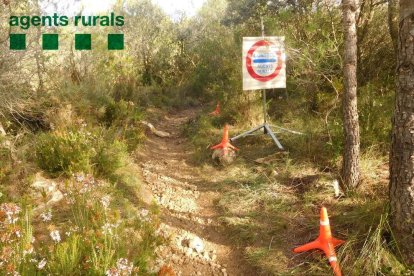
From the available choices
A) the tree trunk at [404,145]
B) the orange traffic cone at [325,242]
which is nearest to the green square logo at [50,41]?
the orange traffic cone at [325,242]

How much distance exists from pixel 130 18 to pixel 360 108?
1303 centimetres

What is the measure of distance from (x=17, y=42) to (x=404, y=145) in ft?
18.5

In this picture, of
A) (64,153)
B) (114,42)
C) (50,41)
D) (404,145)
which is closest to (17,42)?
(50,41)

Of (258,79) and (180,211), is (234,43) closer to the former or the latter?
(258,79)

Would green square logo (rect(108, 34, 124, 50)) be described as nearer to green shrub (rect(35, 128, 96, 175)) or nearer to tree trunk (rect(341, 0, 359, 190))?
green shrub (rect(35, 128, 96, 175))

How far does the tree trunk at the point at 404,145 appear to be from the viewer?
2471 mm

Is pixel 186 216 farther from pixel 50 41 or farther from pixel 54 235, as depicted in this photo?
pixel 50 41

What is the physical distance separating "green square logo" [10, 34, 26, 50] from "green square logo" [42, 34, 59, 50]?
0.90m

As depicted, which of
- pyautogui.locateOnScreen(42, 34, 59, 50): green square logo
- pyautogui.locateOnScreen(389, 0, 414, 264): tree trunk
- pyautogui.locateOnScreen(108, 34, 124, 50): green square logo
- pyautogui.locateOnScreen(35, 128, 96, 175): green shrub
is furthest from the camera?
pyautogui.locateOnScreen(108, 34, 124, 50): green square logo

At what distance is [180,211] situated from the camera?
4281 mm

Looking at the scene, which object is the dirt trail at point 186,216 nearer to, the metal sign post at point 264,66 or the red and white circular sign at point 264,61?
the metal sign post at point 264,66

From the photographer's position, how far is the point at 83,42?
7734 millimetres

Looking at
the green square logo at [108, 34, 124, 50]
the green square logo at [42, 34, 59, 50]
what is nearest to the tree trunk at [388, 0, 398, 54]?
the green square logo at [42, 34, 59, 50]

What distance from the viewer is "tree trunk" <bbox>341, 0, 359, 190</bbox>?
12.1ft
